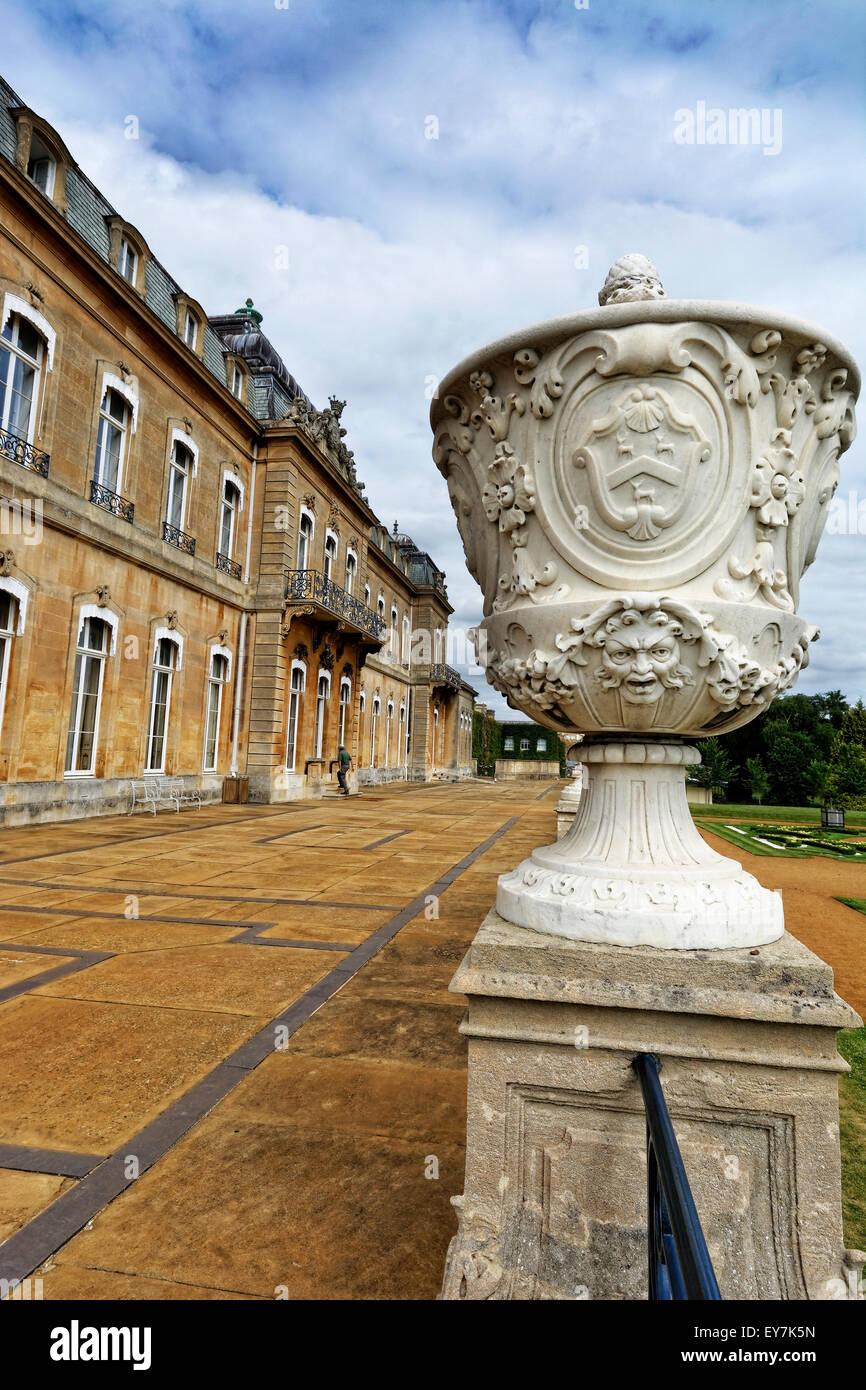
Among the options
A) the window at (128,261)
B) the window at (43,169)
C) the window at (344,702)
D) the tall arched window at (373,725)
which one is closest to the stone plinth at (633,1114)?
the window at (43,169)

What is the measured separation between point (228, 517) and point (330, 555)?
4523mm

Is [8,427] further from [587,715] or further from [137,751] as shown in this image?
[587,715]

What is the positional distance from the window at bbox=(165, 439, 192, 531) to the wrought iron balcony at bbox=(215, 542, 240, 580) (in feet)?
4.50

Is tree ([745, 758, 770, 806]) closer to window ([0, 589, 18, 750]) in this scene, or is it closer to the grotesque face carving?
window ([0, 589, 18, 750])

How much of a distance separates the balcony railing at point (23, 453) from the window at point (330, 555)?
943 centimetres

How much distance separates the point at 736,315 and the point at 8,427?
10125 mm

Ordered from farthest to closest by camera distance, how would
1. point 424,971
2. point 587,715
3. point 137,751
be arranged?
point 137,751 → point 424,971 → point 587,715

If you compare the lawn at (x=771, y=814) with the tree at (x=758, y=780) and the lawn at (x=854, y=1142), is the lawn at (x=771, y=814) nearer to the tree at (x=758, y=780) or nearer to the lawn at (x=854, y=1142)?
the lawn at (x=854, y=1142)

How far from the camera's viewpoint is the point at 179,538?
12859 millimetres

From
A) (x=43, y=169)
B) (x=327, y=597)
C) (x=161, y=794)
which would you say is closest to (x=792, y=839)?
(x=161, y=794)

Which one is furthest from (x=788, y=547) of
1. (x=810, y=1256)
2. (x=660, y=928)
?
(x=810, y=1256)

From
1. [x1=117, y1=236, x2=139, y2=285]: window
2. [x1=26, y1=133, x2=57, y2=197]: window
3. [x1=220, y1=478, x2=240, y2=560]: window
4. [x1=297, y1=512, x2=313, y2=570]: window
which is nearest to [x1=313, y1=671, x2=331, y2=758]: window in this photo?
[x1=297, y1=512, x2=313, y2=570]: window

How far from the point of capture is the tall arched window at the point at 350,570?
68.3 feet

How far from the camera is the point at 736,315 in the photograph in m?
1.29
